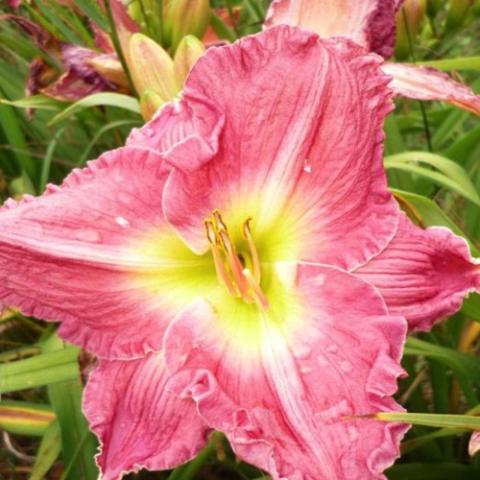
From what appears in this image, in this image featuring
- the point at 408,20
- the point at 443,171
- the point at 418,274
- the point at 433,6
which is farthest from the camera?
the point at 433,6

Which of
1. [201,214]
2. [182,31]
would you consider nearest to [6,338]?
[182,31]

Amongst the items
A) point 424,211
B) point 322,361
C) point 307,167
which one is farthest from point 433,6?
point 322,361

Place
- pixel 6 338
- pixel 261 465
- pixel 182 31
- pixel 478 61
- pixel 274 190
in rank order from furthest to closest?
pixel 6 338 → pixel 182 31 → pixel 478 61 → pixel 274 190 → pixel 261 465

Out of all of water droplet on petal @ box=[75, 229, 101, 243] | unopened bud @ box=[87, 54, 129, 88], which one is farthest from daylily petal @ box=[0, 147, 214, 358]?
unopened bud @ box=[87, 54, 129, 88]

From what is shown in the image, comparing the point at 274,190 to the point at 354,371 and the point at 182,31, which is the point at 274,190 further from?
the point at 182,31

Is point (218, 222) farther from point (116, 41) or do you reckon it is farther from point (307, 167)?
point (116, 41)
